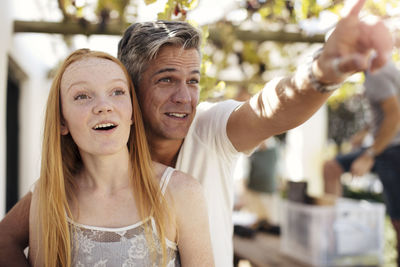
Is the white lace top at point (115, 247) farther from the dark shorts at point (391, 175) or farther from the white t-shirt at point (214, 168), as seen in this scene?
the dark shorts at point (391, 175)

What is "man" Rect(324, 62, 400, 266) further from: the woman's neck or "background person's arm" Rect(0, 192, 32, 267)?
"background person's arm" Rect(0, 192, 32, 267)

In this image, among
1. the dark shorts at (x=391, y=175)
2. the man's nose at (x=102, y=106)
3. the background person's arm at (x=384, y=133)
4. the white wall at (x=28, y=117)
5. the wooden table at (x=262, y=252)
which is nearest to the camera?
the man's nose at (x=102, y=106)

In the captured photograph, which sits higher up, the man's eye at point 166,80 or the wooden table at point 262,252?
the man's eye at point 166,80

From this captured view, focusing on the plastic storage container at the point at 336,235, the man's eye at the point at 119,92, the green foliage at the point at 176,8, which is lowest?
the plastic storage container at the point at 336,235

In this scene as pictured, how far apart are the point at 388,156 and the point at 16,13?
305 centimetres

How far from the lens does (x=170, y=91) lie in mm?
1508

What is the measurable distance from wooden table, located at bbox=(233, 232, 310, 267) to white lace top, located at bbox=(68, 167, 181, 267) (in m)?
2.00

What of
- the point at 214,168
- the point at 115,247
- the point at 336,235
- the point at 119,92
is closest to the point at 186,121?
the point at 214,168

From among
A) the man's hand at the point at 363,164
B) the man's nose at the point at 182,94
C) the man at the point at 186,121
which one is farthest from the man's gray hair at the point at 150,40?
the man's hand at the point at 363,164

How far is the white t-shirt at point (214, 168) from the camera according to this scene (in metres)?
1.54

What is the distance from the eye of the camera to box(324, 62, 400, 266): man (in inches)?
102

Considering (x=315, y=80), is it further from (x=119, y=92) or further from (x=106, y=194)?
(x=106, y=194)

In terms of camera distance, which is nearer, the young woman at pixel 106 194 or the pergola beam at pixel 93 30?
the young woman at pixel 106 194

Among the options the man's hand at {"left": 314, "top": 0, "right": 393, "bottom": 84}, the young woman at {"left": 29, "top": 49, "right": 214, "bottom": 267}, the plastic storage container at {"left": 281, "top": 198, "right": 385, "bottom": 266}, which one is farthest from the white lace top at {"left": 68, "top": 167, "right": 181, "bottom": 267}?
the plastic storage container at {"left": 281, "top": 198, "right": 385, "bottom": 266}
